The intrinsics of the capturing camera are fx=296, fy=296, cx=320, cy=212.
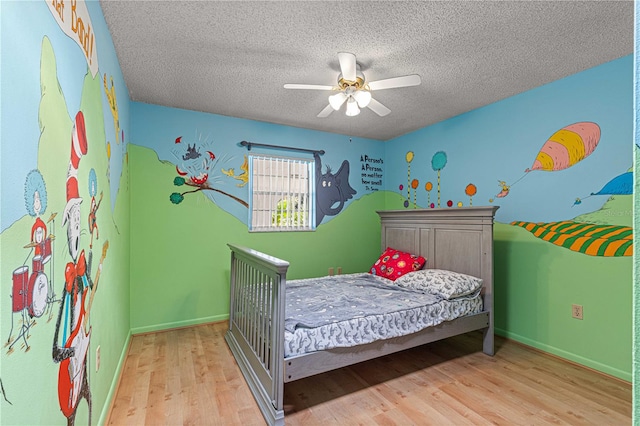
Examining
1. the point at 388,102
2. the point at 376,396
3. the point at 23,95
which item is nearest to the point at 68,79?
the point at 23,95

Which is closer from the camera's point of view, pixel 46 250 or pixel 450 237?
pixel 46 250

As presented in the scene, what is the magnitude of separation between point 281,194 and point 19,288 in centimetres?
302

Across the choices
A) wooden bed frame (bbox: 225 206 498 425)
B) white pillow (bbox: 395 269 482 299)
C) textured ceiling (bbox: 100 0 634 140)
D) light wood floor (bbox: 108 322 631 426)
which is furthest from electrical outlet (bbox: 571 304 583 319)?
textured ceiling (bbox: 100 0 634 140)

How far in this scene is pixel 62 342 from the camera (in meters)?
1.05

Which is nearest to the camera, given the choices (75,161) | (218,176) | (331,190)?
(75,161)

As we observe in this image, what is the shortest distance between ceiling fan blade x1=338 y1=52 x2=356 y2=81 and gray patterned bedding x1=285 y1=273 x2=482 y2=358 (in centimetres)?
166

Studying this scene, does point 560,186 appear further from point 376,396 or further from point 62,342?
point 62,342

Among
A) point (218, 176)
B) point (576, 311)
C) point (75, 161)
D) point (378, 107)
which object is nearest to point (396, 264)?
point (576, 311)

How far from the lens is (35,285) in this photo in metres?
0.85

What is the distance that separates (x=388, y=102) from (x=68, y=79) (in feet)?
8.43

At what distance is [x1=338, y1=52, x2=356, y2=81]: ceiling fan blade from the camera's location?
1925 mm

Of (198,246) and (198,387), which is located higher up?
(198,246)

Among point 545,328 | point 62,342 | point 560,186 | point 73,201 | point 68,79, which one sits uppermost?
point 68,79

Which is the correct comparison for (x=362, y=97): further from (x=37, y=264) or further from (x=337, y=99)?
(x=37, y=264)
